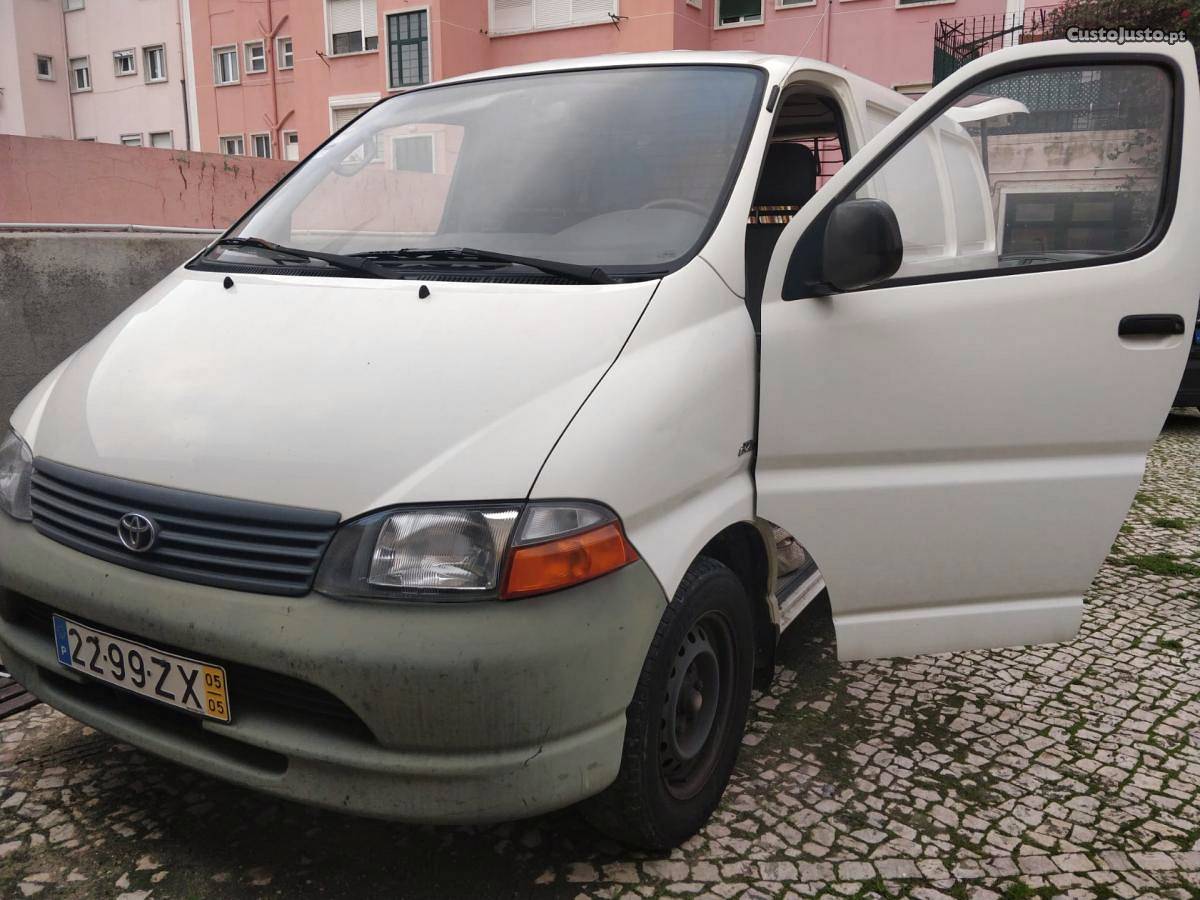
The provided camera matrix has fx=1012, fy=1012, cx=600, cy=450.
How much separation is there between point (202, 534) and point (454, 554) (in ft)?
1.85

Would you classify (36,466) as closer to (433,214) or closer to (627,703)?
(433,214)

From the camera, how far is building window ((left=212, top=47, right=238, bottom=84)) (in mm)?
35688

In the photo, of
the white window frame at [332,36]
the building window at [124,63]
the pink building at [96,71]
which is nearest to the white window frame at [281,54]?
the white window frame at [332,36]

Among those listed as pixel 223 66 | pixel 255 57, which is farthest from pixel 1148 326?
pixel 223 66

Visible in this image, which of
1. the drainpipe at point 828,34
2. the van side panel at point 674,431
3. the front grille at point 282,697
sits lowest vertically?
the front grille at point 282,697

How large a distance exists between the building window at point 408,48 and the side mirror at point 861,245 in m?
27.1

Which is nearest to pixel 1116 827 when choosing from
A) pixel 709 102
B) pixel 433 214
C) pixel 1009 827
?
pixel 1009 827

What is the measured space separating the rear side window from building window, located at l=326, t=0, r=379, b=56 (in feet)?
95.8

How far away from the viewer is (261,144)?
3503cm

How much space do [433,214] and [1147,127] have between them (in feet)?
6.73

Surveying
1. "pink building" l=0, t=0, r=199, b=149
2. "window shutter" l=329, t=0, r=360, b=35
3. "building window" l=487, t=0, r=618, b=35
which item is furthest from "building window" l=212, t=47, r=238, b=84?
"building window" l=487, t=0, r=618, b=35

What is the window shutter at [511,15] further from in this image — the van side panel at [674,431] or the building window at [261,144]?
the van side panel at [674,431]

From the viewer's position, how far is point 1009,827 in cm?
271

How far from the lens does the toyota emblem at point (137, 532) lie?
7.06ft
